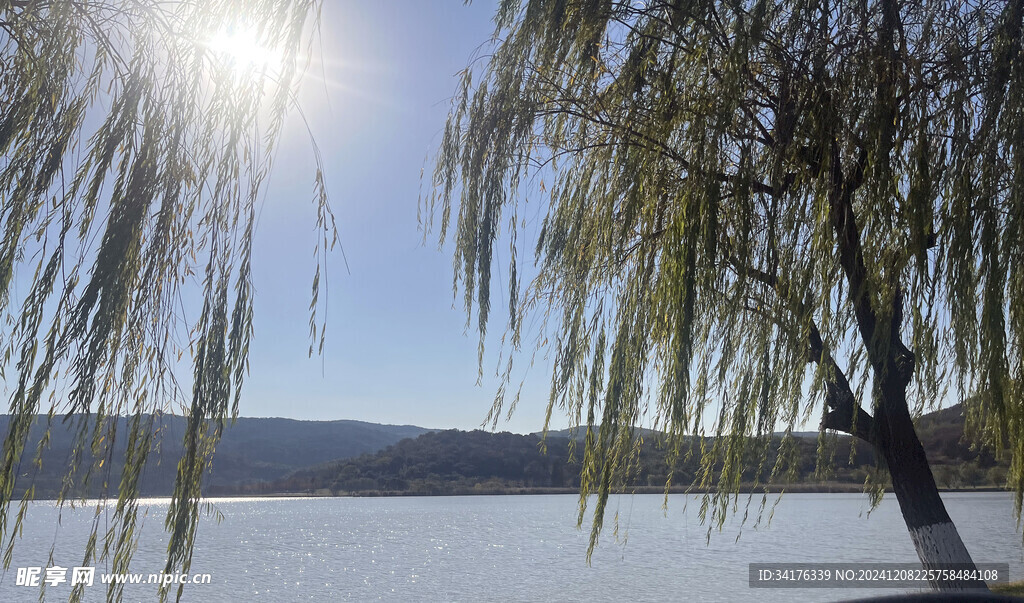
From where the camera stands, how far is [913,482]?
11.6 feet

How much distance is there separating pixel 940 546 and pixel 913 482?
294mm

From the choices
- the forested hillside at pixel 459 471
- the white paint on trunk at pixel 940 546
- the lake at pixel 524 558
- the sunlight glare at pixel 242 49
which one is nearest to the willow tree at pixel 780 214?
the white paint on trunk at pixel 940 546

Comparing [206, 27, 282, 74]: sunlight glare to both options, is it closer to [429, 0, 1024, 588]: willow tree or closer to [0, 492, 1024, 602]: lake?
[429, 0, 1024, 588]: willow tree

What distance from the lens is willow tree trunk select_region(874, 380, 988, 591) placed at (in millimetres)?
3410

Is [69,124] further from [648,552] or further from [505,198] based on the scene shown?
[648,552]

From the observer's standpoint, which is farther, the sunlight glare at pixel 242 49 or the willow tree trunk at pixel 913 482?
the willow tree trunk at pixel 913 482

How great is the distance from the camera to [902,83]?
10.4 ft

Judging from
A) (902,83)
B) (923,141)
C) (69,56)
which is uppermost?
(902,83)

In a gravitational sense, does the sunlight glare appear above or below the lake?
above

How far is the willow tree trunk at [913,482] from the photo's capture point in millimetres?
3410

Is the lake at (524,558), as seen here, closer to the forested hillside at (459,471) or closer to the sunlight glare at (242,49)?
the sunlight glare at (242,49)

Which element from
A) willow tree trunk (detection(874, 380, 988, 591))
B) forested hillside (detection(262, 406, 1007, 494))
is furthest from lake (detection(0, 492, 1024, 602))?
forested hillside (detection(262, 406, 1007, 494))

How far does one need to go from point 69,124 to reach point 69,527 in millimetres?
33184

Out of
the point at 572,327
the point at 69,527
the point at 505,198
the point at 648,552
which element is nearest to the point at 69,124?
the point at 505,198
